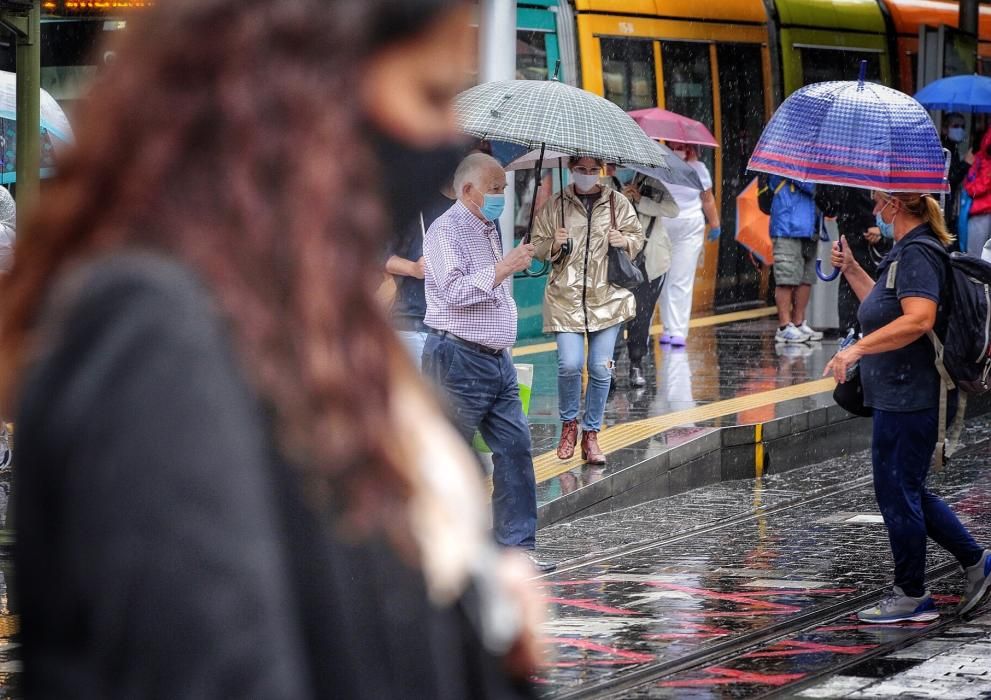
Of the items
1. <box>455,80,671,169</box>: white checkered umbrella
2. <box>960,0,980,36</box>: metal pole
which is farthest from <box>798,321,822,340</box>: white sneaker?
<box>455,80,671,169</box>: white checkered umbrella

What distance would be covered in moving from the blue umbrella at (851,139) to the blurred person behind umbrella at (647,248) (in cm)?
348

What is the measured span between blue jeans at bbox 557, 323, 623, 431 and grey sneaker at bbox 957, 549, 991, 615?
113 inches

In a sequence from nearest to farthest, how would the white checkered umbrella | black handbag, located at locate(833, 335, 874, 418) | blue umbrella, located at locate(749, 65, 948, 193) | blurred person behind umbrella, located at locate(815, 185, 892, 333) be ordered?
1. black handbag, located at locate(833, 335, 874, 418)
2. blue umbrella, located at locate(749, 65, 948, 193)
3. the white checkered umbrella
4. blurred person behind umbrella, located at locate(815, 185, 892, 333)

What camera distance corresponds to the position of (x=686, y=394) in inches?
476

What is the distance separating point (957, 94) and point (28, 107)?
33.4ft

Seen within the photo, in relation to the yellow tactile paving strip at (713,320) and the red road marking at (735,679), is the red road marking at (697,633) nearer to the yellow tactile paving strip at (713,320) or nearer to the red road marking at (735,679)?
the red road marking at (735,679)

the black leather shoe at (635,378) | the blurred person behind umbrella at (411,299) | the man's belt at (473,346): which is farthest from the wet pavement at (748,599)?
the black leather shoe at (635,378)

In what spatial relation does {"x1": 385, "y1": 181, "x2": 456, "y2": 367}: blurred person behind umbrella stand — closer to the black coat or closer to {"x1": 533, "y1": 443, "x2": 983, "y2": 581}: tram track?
{"x1": 533, "y1": 443, "x2": 983, "y2": 581}: tram track

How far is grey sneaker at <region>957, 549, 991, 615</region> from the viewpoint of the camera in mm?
6812

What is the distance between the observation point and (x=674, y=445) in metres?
9.93

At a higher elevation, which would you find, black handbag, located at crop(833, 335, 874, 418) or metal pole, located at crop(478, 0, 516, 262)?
metal pole, located at crop(478, 0, 516, 262)

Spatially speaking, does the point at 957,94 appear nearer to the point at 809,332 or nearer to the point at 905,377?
the point at 809,332

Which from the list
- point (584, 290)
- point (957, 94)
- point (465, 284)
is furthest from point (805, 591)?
point (957, 94)

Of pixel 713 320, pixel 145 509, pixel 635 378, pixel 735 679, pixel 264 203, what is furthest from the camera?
pixel 713 320
